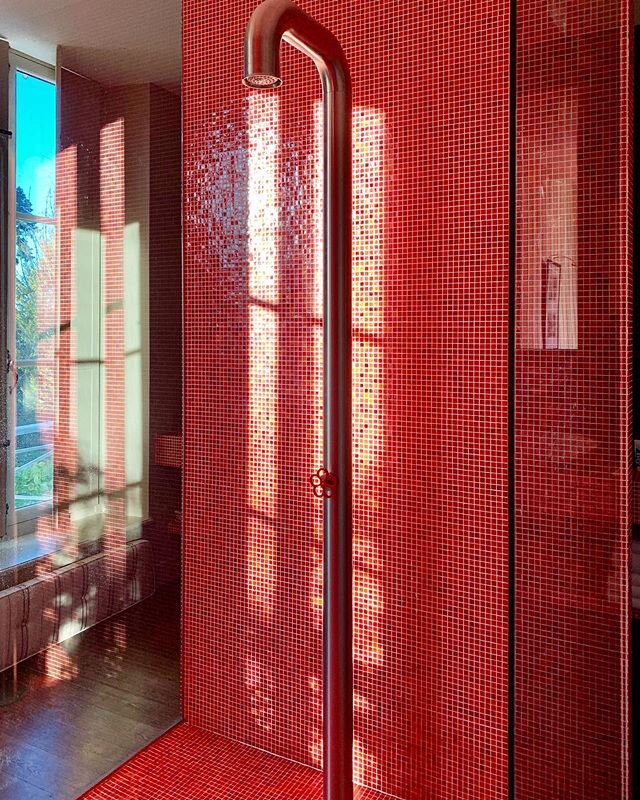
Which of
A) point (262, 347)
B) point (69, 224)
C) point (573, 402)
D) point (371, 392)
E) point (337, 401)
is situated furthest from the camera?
point (262, 347)

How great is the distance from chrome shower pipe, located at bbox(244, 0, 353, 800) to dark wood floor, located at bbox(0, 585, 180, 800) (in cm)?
65

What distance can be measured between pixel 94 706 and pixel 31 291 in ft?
3.27

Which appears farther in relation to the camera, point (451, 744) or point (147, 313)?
point (147, 313)

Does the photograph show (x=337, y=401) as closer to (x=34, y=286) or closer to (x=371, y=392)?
(x=371, y=392)

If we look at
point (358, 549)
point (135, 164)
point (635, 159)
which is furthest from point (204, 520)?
point (635, 159)

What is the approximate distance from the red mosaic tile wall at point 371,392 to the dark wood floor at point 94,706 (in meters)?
0.09

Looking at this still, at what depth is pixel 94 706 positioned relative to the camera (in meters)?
1.72

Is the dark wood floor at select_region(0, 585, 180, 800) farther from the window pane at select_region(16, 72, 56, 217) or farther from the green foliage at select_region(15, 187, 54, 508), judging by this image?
the window pane at select_region(16, 72, 56, 217)

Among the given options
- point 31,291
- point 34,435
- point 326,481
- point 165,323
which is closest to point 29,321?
point 31,291

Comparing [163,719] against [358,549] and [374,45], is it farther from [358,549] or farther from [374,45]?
[374,45]

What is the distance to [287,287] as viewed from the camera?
1763 mm

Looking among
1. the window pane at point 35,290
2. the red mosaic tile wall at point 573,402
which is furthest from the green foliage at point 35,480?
the red mosaic tile wall at point 573,402

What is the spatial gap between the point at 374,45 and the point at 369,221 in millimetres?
390

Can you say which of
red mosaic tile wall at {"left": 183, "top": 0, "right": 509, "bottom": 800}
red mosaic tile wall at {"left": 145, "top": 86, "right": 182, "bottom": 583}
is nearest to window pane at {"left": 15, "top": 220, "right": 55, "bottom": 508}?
red mosaic tile wall at {"left": 145, "top": 86, "right": 182, "bottom": 583}
